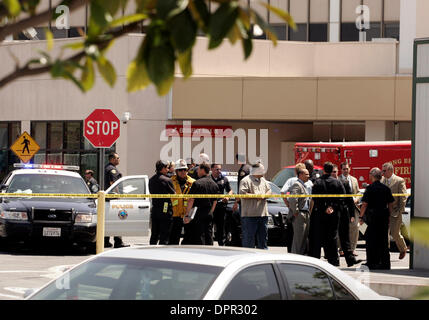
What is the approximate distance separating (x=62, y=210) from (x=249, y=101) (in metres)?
17.1

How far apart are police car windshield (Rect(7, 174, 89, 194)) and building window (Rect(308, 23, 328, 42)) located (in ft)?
84.6

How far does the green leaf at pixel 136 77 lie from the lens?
2510 millimetres

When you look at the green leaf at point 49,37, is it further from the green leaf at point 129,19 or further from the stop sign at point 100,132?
the stop sign at point 100,132

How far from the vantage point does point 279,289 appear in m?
5.75

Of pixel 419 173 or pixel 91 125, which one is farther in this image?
pixel 91 125

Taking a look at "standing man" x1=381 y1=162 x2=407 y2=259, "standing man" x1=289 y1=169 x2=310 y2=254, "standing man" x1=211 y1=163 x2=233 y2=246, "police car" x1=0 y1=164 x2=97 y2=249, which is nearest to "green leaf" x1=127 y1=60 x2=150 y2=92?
"standing man" x1=289 y1=169 x2=310 y2=254

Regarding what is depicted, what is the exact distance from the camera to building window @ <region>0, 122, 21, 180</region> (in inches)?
1470

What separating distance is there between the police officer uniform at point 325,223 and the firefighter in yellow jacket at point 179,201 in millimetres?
2201

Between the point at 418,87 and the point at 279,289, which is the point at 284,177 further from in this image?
the point at 279,289

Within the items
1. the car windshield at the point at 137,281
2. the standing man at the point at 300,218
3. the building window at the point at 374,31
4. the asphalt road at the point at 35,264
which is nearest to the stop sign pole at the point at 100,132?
the asphalt road at the point at 35,264

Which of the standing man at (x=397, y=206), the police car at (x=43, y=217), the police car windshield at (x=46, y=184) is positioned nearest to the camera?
the standing man at (x=397, y=206)

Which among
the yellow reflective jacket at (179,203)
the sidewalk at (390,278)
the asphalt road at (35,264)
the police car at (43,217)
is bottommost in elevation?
the asphalt road at (35,264)
